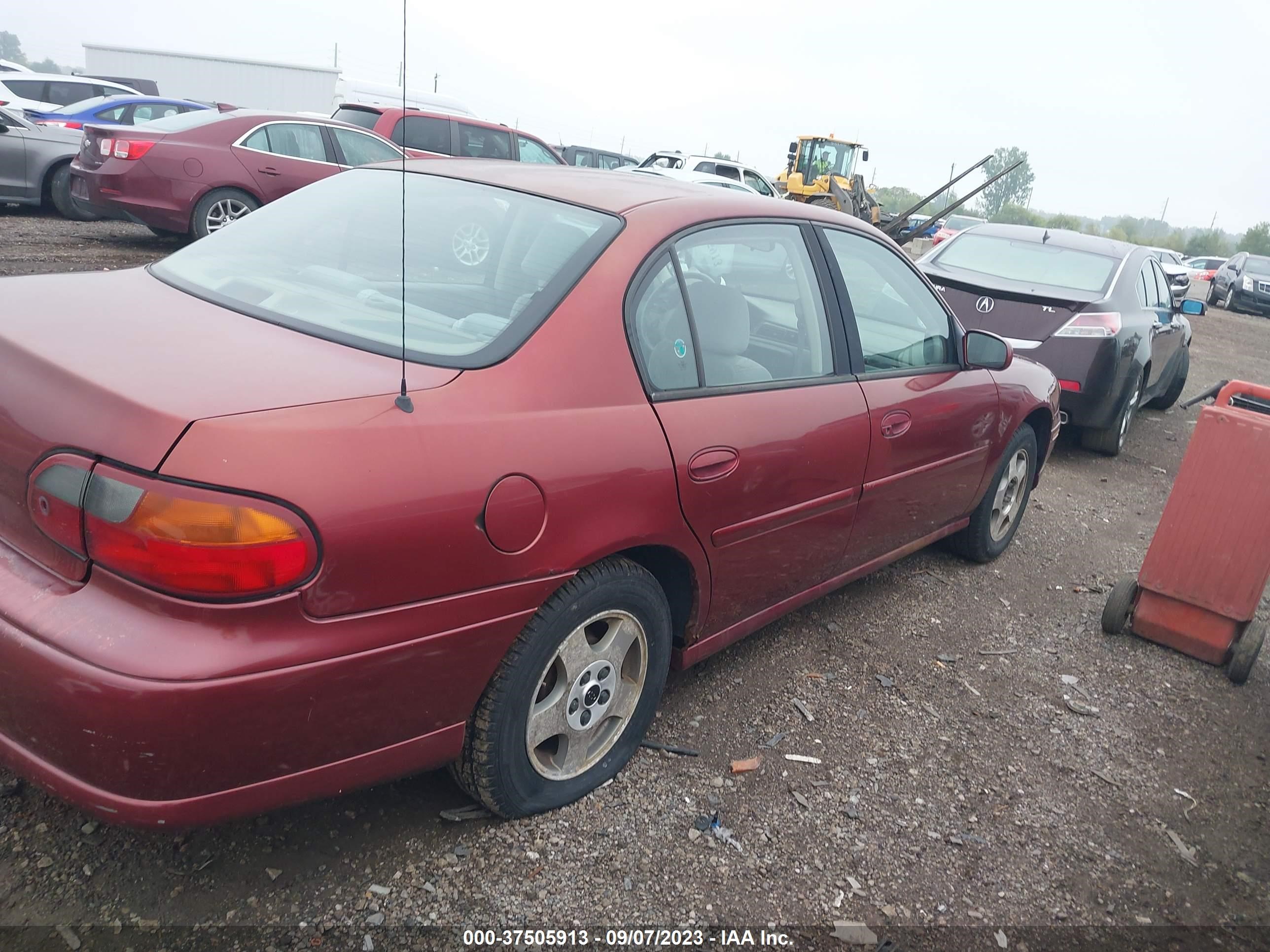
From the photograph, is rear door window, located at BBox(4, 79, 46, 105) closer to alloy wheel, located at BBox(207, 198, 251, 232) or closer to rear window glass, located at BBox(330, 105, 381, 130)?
rear window glass, located at BBox(330, 105, 381, 130)

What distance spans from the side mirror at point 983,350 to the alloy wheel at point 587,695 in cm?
205

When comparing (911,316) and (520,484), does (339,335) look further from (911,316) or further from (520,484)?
(911,316)

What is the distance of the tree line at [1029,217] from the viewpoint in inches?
2335

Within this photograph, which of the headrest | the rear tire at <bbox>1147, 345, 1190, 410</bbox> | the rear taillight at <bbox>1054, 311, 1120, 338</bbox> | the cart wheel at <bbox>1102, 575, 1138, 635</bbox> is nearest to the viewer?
the headrest

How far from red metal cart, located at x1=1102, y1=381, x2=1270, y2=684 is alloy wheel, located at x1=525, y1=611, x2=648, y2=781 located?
8.15ft

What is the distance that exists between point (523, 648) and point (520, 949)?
0.66 metres

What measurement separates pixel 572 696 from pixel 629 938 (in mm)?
579

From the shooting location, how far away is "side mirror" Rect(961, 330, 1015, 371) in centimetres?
389

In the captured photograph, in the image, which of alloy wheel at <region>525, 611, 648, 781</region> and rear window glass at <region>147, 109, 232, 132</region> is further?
rear window glass at <region>147, 109, 232, 132</region>

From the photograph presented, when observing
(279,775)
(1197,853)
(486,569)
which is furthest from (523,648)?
(1197,853)

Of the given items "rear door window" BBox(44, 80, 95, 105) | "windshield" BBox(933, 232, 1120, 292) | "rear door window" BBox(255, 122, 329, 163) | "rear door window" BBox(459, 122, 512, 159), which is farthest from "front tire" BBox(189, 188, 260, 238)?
"rear door window" BBox(44, 80, 95, 105)

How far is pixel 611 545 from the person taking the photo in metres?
2.34

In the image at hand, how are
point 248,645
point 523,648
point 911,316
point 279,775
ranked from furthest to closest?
point 911,316
point 523,648
point 279,775
point 248,645

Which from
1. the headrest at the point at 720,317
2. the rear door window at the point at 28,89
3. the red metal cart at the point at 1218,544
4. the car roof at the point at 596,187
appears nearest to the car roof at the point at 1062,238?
the red metal cart at the point at 1218,544
